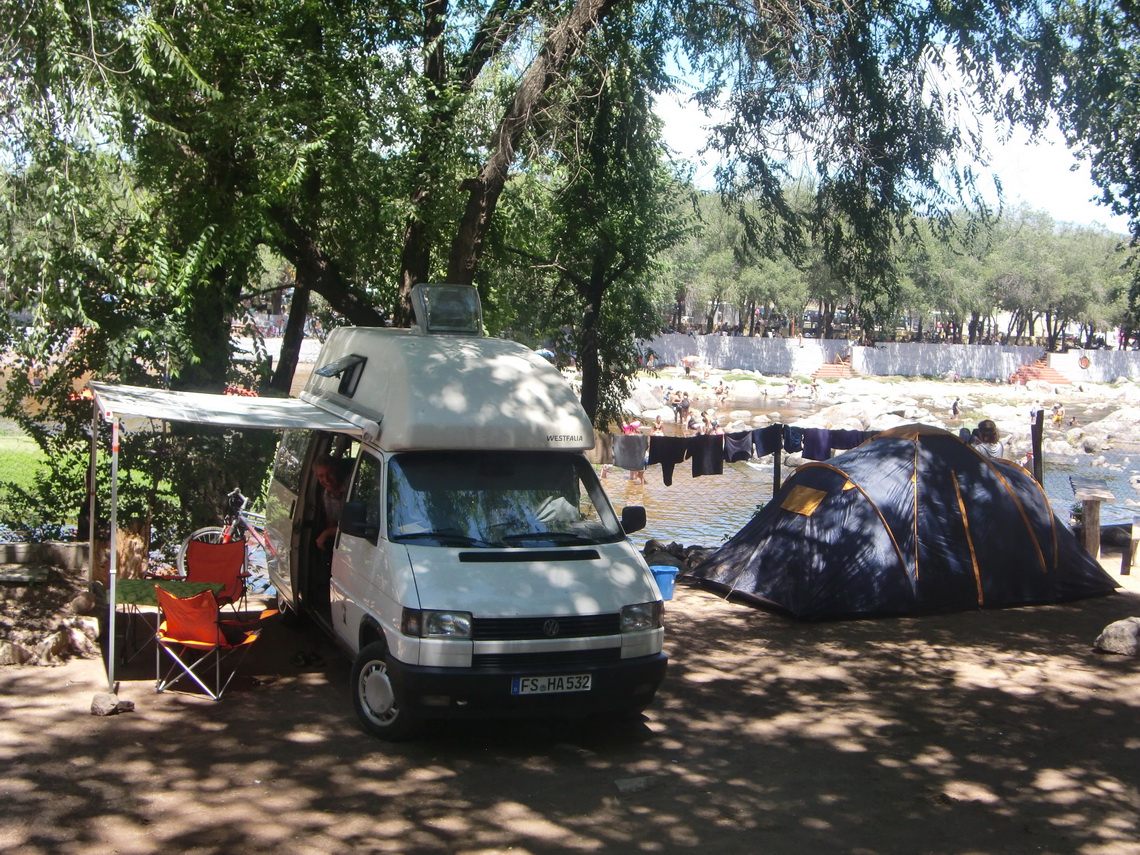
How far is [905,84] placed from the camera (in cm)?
1180

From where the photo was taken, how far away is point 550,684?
6309 millimetres

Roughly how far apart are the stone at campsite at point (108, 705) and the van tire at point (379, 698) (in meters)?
1.51

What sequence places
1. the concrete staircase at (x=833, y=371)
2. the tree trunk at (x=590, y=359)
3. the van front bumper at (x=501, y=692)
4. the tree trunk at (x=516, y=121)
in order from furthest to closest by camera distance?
the concrete staircase at (x=833, y=371) < the tree trunk at (x=590, y=359) < the tree trunk at (x=516, y=121) < the van front bumper at (x=501, y=692)

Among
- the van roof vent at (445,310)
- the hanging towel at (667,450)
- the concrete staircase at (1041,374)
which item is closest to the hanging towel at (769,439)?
the hanging towel at (667,450)

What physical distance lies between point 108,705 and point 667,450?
8.47 meters

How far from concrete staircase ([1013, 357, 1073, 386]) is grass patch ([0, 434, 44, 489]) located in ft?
179

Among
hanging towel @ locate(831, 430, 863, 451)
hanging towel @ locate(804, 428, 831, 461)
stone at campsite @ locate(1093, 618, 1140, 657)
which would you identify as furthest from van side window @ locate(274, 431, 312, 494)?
hanging towel @ locate(831, 430, 863, 451)

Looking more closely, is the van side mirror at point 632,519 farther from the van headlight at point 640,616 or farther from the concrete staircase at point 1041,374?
the concrete staircase at point 1041,374

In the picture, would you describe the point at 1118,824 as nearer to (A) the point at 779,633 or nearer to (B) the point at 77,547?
(A) the point at 779,633

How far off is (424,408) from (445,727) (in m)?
2.17

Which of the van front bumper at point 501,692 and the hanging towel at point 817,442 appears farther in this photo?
the hanging towel at point 817,442

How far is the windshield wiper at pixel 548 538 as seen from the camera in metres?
6.90

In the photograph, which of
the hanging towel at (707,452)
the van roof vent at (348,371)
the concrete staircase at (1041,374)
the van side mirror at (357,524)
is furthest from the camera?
the concrete staircase at (1041,374)

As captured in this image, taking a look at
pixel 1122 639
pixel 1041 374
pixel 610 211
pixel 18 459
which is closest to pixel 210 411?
pixel 1122 639
